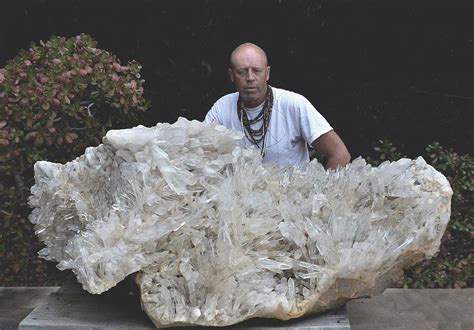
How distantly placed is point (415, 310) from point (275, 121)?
1.08 meters

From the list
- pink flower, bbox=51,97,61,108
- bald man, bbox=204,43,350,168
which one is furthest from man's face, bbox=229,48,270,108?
pink flower, bbox=51,97,61,108

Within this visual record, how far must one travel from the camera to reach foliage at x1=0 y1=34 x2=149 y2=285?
356 centimetres

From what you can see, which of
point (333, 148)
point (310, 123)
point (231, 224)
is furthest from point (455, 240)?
point (231, 224)

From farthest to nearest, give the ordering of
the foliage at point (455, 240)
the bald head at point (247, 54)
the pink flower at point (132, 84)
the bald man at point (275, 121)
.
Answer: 1. the foliage at point (455, 240)
2. the pink flower at point (132, 84)
3. the bald man at point (275, 121)
4. the bald head at point (247, 54)

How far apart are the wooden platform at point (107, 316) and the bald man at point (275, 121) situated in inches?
34.9

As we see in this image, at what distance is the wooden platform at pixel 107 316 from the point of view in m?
2.31

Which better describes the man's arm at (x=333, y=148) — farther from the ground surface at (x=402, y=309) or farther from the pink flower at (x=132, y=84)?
the pink flower at (x=132, y=84)

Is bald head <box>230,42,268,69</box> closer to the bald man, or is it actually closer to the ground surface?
the bald man

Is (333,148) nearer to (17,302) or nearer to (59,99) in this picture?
(59,99)

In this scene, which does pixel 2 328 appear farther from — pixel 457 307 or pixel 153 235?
pixel 457 307

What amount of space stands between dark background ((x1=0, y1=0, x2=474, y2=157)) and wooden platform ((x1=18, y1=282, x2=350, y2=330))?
2.29 m

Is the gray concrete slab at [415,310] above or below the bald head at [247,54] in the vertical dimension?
below

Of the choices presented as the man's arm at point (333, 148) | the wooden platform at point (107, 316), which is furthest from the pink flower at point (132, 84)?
the wooden platform at point (107, 316)

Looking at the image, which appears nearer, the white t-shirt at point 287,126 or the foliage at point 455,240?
the white t-shirt at point 287,126
